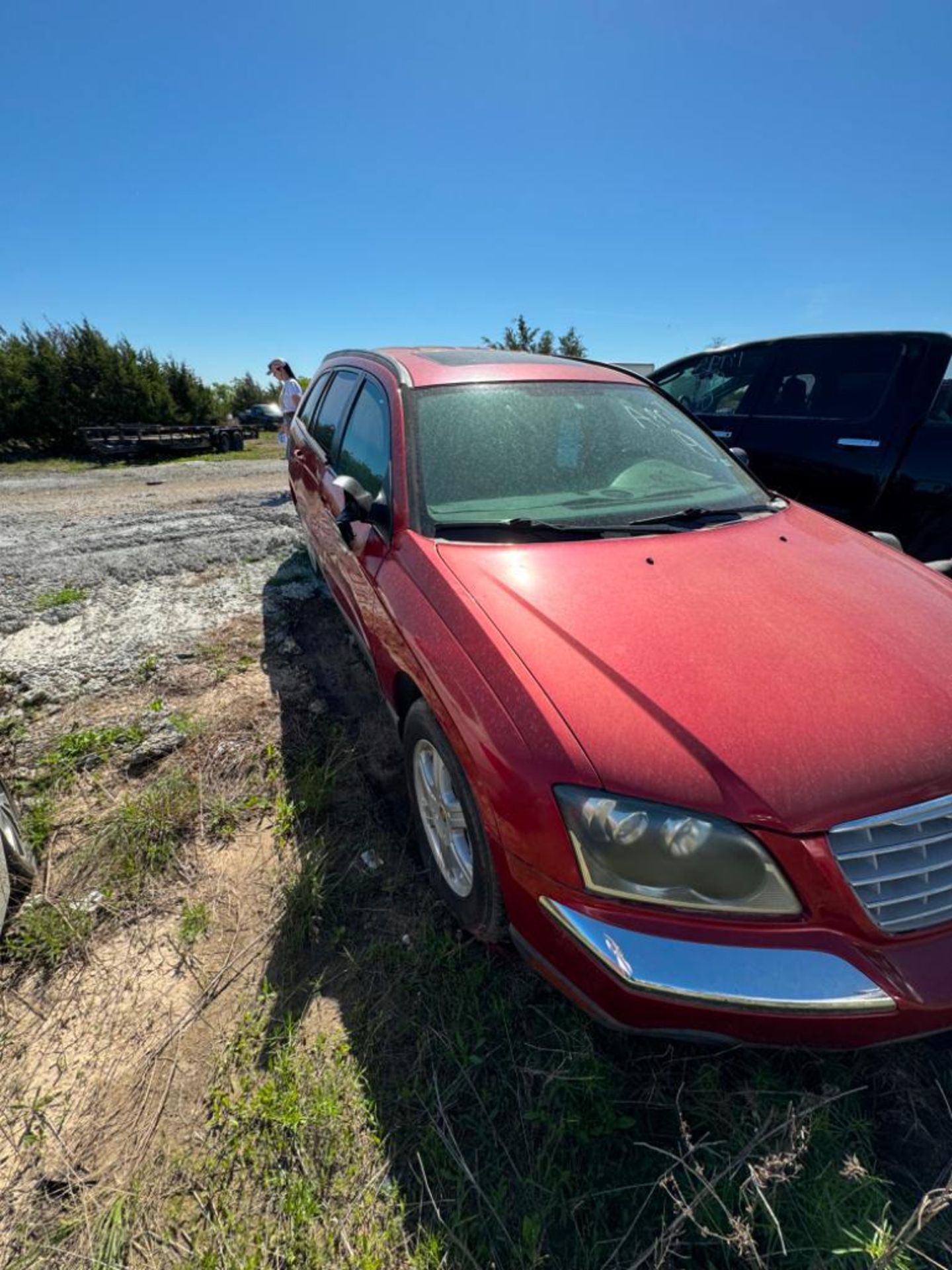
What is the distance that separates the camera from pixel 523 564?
180 cm

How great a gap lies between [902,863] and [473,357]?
8.97ft

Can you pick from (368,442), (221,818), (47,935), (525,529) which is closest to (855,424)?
(525,529)

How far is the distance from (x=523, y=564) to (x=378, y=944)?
1290mm

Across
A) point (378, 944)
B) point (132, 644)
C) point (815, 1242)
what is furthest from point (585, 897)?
point (132, 644)

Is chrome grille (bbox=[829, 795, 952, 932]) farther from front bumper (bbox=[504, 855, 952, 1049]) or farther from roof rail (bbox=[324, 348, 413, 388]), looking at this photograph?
roof rail (bbox=[324, 348, 413, 388])

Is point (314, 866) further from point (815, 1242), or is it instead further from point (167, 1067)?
point (815, 1242)

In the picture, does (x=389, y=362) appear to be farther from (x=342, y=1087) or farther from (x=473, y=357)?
(x=342, y=1087)

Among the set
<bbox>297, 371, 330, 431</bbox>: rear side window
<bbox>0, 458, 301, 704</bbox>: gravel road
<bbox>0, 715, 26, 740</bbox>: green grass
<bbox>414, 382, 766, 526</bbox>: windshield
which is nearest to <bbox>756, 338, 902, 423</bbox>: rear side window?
<bbox>414, 382, 766, 526</bbox>: windshield

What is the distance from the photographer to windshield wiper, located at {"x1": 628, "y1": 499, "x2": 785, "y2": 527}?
2.14m

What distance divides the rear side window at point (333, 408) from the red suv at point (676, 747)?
1292 mm

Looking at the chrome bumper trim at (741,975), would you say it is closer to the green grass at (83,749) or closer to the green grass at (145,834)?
the green grass at (145,834)

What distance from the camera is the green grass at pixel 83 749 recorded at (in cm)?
251

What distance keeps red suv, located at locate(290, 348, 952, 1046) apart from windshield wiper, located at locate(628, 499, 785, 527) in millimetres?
23

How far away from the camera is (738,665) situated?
1.42 m
